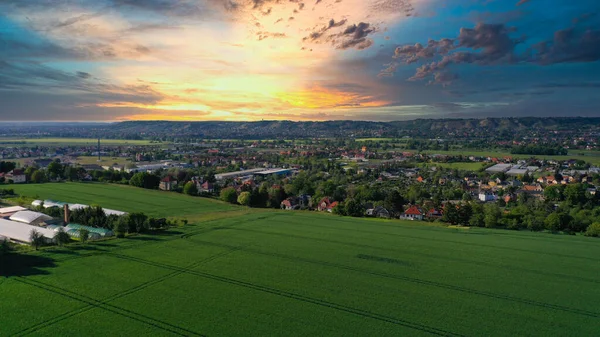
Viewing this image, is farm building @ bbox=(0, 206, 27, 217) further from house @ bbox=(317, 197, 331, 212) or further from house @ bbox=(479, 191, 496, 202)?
house @ bbox=(479, 191, 496, 202)

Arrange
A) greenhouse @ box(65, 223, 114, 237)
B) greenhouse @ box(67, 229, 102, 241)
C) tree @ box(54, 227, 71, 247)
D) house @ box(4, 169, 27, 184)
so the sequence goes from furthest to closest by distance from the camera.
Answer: house @ box(4, 169, 27, 184), greenhouse @ box(65, 223, 114, 237), greenhouse @ box(67, 229, 102, 241), tree @ box(54, 227, 71, 247)

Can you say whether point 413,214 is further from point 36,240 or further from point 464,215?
point 36,240

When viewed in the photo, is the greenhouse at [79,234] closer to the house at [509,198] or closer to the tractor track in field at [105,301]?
the tractor track in field at [105,301]

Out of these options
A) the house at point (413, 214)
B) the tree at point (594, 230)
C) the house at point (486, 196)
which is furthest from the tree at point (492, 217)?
the house at point (486, 196)

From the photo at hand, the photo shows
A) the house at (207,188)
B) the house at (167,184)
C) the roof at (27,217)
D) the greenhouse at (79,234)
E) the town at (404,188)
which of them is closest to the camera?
the greenhouse at (79,234)

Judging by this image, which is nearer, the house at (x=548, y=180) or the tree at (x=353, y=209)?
the tree at (x=353, y=209)

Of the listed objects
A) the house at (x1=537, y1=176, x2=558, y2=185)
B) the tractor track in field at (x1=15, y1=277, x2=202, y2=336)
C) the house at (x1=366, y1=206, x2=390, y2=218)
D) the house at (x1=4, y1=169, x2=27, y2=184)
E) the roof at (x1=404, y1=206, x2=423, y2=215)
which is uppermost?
the house at (x1=4, y1=169, x2=27, y2=184)

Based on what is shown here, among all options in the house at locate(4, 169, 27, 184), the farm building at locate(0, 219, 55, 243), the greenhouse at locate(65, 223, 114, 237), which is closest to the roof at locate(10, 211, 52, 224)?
the farm building at locate(0, 219, 55, 243)
